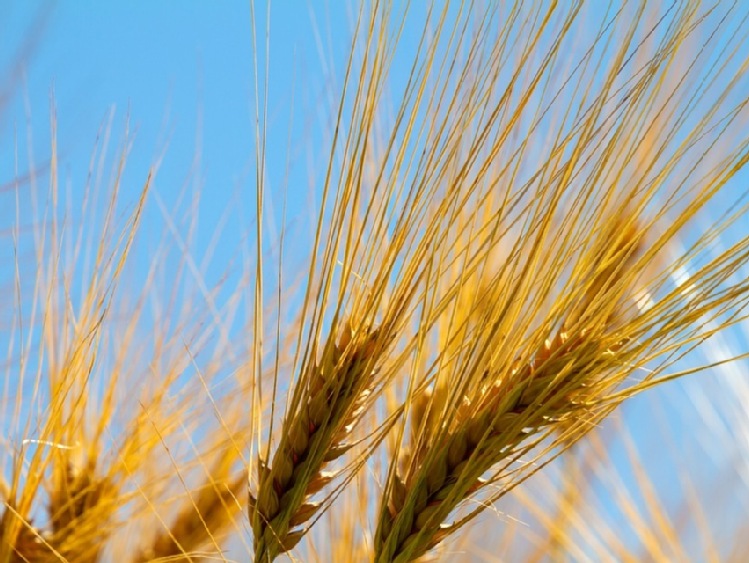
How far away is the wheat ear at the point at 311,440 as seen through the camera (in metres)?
0.82

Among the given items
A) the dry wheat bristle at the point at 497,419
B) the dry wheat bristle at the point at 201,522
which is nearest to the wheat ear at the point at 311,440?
the dry wheat bristle at the point at 497,419

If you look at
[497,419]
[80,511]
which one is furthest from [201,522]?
[497,419]

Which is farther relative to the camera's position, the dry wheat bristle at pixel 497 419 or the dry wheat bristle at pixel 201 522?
the dry wheat bristle at pixel 201 522

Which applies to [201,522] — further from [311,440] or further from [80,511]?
[311,440]

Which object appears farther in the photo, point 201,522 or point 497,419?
point 201,522

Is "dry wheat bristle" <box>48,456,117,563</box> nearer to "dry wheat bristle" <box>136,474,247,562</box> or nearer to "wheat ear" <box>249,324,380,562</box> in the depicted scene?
"dry wheat bristle" <box>136,474,247,562</box>

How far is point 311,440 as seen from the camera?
0.84 metres

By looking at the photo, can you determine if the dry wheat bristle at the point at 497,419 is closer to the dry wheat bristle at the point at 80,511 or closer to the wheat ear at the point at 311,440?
the wheat ear at the point at 311,440

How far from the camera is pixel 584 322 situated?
78cm

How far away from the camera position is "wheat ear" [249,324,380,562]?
82cm

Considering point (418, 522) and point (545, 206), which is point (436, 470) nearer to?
point (418, 522)

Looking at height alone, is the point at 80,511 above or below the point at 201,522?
above

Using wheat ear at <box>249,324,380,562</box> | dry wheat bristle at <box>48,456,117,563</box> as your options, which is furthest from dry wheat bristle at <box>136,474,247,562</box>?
wheat ear at <box>249,324,380,562</box>

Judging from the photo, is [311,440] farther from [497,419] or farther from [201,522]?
[201,522]
